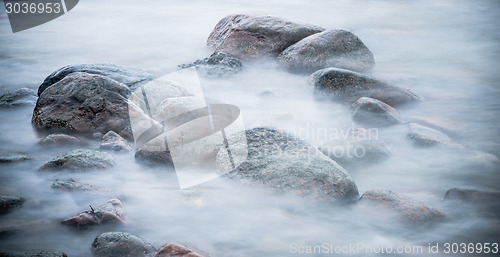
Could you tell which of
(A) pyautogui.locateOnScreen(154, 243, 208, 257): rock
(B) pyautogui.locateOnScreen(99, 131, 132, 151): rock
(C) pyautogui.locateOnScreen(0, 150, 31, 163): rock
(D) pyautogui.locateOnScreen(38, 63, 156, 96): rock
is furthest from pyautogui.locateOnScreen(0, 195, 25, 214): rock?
(D) pyautogui.locateOnScreen(38, 63, 156, 96): rock

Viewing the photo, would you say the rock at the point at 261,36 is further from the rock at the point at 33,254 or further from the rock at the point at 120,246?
the rock at the point at 33,254

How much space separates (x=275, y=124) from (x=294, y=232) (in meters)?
2.04

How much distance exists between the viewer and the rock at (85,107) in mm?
4703

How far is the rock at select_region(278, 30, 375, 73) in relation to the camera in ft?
21.5

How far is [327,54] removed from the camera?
6555 millimetres

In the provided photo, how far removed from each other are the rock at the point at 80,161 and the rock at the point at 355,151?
6.35 feet

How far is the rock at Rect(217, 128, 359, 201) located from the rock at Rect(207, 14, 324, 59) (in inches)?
135

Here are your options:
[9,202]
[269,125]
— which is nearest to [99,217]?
[9,202]

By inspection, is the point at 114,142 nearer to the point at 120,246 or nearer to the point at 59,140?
the point at 59,140

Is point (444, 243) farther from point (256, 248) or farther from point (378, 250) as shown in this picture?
point (256, 248)

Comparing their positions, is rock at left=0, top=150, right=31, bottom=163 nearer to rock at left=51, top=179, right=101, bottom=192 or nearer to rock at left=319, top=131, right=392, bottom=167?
rock at left=51, top=179, right=101, bottom=192

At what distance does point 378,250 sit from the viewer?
308 cm

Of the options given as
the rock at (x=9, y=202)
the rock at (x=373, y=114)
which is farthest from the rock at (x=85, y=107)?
the rock at (x=373, y=114)

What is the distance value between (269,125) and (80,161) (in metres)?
2.05
